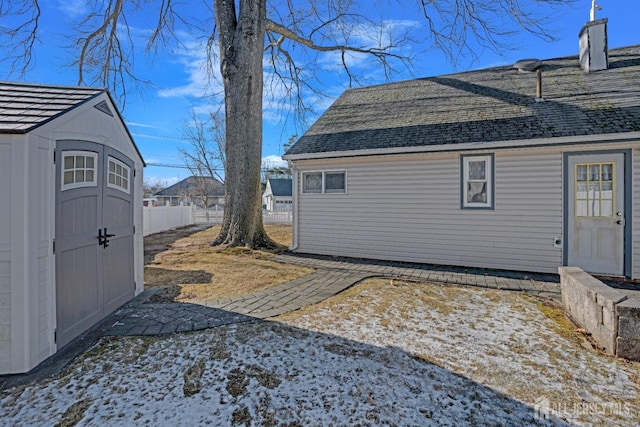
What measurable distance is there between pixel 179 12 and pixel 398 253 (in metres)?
11.1

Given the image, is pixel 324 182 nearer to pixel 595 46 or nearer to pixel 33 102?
pixel 33 102

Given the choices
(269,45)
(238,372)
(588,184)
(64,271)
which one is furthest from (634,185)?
(269,45)

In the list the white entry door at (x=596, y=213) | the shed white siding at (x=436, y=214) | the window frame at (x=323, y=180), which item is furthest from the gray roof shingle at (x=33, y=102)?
the white entry door at (x=596, y=213)

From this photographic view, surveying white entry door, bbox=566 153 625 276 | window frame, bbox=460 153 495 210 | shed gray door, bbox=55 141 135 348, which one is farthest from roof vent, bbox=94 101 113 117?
white entry door, bbox=566 153 625 276

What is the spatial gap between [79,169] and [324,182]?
6069mm

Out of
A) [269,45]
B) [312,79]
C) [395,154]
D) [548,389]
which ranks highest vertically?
[269,45]

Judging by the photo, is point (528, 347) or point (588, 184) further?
point (588, 184)

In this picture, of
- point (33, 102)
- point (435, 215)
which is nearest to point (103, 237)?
point (33, 102)

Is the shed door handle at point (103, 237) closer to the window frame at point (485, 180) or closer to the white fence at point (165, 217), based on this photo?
the window frame at point (485, 180)

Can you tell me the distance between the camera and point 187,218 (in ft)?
65.6

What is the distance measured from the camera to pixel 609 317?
121 inches

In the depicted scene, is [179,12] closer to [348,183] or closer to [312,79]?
[312,79]

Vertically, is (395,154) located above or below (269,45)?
below

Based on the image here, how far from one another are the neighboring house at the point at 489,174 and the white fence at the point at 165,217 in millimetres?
8027
